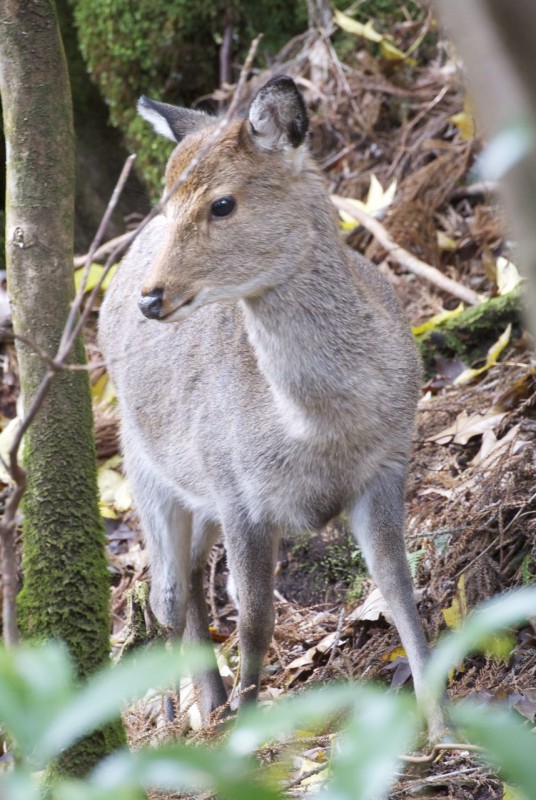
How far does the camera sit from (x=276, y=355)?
3924 millimetres

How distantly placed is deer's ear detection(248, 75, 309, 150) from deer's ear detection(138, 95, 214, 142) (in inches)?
20.9

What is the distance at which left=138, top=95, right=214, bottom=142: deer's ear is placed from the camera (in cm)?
428

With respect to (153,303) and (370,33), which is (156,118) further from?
(370,33)

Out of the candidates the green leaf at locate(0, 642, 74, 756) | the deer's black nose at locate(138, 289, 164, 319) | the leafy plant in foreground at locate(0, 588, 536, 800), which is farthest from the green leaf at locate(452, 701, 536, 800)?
the deer's black nose at locate(138, 289, 164, 319)

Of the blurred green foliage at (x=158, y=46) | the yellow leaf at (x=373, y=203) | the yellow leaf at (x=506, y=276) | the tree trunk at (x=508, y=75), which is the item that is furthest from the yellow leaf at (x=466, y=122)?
the tree trunk at (x=508, y=75)

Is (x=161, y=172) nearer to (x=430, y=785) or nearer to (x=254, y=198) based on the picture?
(x=254, y=198)

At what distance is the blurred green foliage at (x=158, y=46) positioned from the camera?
8.03 m

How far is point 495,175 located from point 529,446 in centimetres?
365

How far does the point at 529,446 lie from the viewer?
4699mm

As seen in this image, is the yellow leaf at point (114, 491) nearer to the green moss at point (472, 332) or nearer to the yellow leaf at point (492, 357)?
the green moss at point (472, 332)

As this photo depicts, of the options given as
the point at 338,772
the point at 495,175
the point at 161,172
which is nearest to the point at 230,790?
the point at 338,772

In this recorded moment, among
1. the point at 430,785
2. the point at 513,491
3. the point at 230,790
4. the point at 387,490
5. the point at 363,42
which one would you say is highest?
the point at 363,42

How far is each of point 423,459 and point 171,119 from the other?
7.47ft

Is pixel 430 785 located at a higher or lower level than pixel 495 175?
lower
